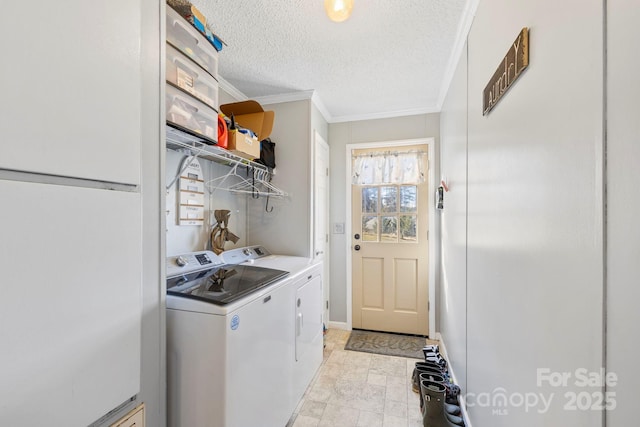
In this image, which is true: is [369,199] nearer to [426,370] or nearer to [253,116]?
[253,116]

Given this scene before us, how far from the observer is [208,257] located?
76.6 inches

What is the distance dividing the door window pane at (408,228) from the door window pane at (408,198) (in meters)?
0.09

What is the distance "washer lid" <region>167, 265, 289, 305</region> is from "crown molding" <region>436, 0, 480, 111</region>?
191 cm

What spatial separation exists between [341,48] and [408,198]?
69.3 inches

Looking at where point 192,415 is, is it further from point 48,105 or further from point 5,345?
point 48,105

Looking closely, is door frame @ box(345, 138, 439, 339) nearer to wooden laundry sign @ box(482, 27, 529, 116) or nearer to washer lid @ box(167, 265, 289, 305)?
washer lid @ box(167, 265, 289, 305)

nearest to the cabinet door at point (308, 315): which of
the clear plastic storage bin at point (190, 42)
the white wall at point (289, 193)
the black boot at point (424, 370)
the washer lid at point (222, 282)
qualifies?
the washer lid at point (222, 282)

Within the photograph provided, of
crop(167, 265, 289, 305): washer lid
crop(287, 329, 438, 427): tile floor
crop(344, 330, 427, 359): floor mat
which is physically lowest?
crop(344, 330, 427, 359): floor mat

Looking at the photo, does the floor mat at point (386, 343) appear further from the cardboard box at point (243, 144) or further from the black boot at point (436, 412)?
the cardboard box at point (243, 144)

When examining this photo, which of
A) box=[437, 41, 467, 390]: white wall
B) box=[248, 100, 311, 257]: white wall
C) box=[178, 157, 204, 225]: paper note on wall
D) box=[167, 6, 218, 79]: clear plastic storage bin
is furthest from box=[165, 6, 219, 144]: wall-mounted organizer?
box=[437, 41, 467, 390]: white wall

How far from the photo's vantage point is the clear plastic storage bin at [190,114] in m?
1.28

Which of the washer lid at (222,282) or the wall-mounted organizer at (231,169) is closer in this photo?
the washer lid at (222,282)

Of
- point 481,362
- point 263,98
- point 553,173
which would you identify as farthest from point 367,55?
point 481,362

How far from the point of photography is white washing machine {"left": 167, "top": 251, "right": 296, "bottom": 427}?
114cm
